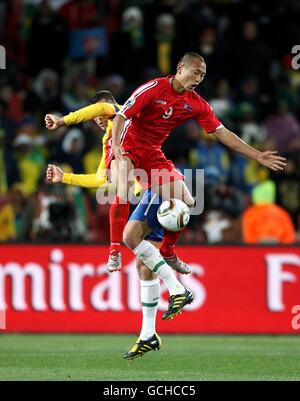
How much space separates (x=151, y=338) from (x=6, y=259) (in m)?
5.39

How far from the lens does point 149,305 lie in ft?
42.3

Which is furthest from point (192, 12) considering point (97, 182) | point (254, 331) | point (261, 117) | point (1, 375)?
point (1, 375)

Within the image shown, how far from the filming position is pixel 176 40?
2150 centimetres

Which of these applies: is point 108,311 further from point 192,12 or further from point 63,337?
point 192,12

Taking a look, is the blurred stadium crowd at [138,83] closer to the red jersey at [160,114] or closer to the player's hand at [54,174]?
the player's hand at [54,174]

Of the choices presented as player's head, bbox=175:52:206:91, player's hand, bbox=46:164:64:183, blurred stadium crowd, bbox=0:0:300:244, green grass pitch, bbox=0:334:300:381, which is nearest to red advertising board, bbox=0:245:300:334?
green grass pitch, bbox=0:334:300:381

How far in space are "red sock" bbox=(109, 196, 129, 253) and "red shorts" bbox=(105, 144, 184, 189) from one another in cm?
39

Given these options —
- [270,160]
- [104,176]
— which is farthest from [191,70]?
[104,176]

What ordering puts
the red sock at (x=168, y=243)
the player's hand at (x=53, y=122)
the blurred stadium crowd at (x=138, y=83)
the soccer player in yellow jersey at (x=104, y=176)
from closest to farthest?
the player's hand at (x=53, y=122)
the soccer player in yellow jersey at (x=104, y=176)
the red sock at (x=168, y=243)
the blurred stadium crowd at (x=138, y=83)

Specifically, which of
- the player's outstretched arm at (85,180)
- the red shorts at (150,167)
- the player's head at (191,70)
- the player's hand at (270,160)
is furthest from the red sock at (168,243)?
the player's head at (191,70)

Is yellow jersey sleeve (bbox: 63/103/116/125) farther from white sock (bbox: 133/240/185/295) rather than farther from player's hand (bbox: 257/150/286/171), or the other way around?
player's hand (bbox: 257/150/286/171)

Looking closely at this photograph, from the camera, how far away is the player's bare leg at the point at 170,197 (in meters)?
12.7

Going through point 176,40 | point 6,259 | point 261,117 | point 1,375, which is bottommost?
point 1,375

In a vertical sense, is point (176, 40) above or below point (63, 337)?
above
